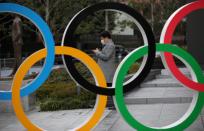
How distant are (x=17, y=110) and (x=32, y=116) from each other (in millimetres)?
3340

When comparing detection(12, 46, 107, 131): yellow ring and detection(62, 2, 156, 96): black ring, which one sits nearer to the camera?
detection(62, 2, 156, 96): black ring

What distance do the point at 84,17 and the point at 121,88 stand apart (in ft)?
4.56

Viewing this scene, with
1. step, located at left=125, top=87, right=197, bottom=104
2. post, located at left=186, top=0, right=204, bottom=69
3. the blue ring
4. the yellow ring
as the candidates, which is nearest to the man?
step, located at left=125, top=87, right=197, bottom=104

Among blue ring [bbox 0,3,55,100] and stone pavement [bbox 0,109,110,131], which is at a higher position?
blue ring [bbox 0,3,55,100]

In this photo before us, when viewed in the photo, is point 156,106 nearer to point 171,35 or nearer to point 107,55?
point 107,55

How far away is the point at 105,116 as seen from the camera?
11.5 metres

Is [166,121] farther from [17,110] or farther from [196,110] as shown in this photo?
[17,110]

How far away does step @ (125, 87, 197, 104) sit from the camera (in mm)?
13552

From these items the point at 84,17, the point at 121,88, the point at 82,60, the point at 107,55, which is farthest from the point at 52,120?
the point at 84,17

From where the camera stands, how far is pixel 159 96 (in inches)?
555

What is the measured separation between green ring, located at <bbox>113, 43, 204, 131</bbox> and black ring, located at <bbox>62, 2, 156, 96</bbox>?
0.40 ft

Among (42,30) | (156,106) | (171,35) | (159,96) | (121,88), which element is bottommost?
(156,106)

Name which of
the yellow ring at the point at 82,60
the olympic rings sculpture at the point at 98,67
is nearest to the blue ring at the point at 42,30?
the olympic rings sculpture at the point at 98,67

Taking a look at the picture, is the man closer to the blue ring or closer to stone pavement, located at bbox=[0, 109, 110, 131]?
stone pavement, located at bbox=[0, 109, 110, 131]
